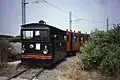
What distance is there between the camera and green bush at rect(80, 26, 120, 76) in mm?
8477

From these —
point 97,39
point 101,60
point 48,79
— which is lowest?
point 48,79

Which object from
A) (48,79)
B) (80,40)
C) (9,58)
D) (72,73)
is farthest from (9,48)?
(80,40)

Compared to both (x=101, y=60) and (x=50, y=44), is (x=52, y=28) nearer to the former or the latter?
(x=50, y=44)

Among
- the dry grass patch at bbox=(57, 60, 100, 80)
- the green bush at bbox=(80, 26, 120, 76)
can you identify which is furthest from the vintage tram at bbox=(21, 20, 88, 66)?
the green bush at bbox=(80, 26, 120, 76)

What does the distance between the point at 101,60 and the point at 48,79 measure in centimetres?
296

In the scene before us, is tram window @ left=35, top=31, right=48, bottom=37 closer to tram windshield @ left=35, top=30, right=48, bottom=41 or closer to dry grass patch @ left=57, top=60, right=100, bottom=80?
tram windshield @ left=35, top=30, right=48, bottom=41

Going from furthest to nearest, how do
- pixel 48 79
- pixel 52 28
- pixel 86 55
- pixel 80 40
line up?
pixel 80 40
pixel 52 28
pixel 48 79
pixel 86 55

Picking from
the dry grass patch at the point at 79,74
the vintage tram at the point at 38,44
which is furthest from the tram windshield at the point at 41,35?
the dry grass patch at the point at 79,74

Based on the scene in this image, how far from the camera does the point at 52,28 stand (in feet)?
49.3

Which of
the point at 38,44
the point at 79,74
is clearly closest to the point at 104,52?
the point at 79,74

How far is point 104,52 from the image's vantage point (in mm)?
9016

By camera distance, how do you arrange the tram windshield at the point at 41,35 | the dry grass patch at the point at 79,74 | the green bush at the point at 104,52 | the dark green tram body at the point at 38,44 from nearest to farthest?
the green bush at the point at 104,52
the dry grass patch at the point at 79,74
the dark green tram body at the point at 38,44
the tram windshield at the point at 41,35

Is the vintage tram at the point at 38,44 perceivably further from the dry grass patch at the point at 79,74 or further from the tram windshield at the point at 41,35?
the dry grass patch at the point at 79,74

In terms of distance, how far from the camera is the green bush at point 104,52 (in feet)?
27.8
